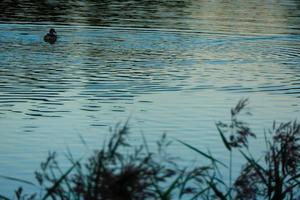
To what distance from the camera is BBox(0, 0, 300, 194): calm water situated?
47.3 feet

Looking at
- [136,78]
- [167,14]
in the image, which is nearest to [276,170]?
[136,78]

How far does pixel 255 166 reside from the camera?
7012mm

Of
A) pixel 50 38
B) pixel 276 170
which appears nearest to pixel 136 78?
pixel 50 38

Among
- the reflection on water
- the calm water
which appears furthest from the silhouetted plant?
the reflection on water

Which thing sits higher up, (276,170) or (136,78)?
(136,78)

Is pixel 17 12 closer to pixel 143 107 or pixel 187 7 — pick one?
pixel 187 7

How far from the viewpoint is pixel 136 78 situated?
21.5 m

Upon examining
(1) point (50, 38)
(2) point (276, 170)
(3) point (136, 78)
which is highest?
(1) point (50, 38)

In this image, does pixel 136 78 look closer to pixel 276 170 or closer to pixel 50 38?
pixel 50 38

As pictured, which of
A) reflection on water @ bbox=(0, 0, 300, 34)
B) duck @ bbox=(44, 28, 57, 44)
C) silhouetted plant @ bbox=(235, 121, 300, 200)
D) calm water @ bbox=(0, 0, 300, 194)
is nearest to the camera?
silhouetted plant @ bbox=(235, 121, 300, 200)

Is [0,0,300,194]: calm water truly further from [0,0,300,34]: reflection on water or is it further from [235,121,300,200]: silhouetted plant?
[235,121,300,200]: silhouetted plant

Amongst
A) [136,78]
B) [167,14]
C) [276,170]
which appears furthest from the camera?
[167,14]

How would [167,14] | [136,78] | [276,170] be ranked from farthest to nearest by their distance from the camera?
[167,14] < [136,78] < [276,170]

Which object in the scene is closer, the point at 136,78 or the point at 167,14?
the point at 136,78
